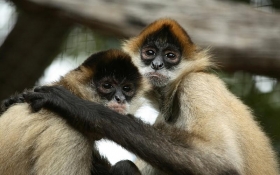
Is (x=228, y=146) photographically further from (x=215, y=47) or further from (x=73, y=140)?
(x=215, y=47)

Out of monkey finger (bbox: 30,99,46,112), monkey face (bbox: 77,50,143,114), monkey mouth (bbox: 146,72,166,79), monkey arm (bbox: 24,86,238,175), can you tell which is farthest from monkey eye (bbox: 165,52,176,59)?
monkey finger (bbox: 30,99,46,112)

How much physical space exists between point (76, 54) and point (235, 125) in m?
3.69

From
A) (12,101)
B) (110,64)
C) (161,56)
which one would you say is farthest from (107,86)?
(12,101)

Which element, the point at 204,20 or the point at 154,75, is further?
the point at 204,20

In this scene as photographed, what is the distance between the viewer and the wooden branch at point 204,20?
8.06 metres

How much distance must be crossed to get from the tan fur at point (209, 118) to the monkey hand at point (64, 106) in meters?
0.73

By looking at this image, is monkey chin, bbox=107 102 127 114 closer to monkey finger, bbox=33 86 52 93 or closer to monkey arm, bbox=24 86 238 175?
monkey arm, bbox=24 86 238 175

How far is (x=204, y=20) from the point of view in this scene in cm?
818

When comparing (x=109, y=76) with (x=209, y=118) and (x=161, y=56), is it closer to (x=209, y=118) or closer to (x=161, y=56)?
(x=161, y=56)

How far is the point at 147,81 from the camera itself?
7.05m

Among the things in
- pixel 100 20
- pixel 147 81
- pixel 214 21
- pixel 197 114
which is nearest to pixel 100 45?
pixel 100 20

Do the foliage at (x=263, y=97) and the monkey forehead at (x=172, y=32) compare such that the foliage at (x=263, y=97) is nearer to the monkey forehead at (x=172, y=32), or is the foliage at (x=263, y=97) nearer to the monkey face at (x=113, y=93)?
the monkey forehead at (x=172, y=32)

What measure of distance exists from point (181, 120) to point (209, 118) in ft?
1.12

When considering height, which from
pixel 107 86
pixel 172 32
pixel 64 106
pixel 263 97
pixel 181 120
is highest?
pixel 172 32
